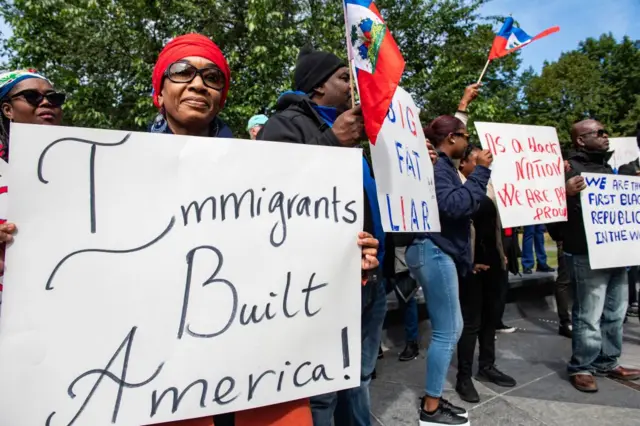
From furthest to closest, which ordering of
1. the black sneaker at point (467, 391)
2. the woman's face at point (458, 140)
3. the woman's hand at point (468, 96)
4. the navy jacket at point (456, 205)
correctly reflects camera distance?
the black sneaker at point (467, 391) < the woman's hand at point (468, 96) < the woman's face at point (458, 140) < the navy jacket at point (456, 205)

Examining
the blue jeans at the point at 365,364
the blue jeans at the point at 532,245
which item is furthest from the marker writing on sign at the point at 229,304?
the blue jeans at the point at 532,245

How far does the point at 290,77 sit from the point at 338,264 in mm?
6829

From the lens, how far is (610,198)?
10.1 feet

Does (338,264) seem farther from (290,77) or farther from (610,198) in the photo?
(290,77)

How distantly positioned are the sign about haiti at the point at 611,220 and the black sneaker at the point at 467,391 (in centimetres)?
113

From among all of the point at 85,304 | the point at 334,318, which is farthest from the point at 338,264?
the point at 85,304

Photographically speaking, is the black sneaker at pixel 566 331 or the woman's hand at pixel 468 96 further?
the black sneaker at pixel 566 331

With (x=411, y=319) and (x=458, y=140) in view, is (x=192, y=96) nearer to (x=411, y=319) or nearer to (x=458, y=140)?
(x=458, y=140)

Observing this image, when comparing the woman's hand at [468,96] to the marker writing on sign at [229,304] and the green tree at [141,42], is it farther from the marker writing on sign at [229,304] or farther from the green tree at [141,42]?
the green tree at [141,42]

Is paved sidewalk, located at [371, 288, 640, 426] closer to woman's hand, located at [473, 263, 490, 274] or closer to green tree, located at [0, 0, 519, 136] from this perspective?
woman's hand, located at [473, 263, 490, 274]

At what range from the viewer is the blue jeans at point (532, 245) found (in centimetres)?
721

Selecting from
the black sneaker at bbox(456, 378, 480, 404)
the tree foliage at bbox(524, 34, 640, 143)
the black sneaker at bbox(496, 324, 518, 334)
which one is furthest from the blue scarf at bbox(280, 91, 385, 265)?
the tree foliage at bbox(524, 34, 640, 143)

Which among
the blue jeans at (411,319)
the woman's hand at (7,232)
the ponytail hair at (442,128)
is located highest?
the ponytail hair at (442,128)

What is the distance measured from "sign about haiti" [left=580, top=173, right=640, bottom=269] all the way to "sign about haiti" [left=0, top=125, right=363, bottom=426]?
7.75ft
